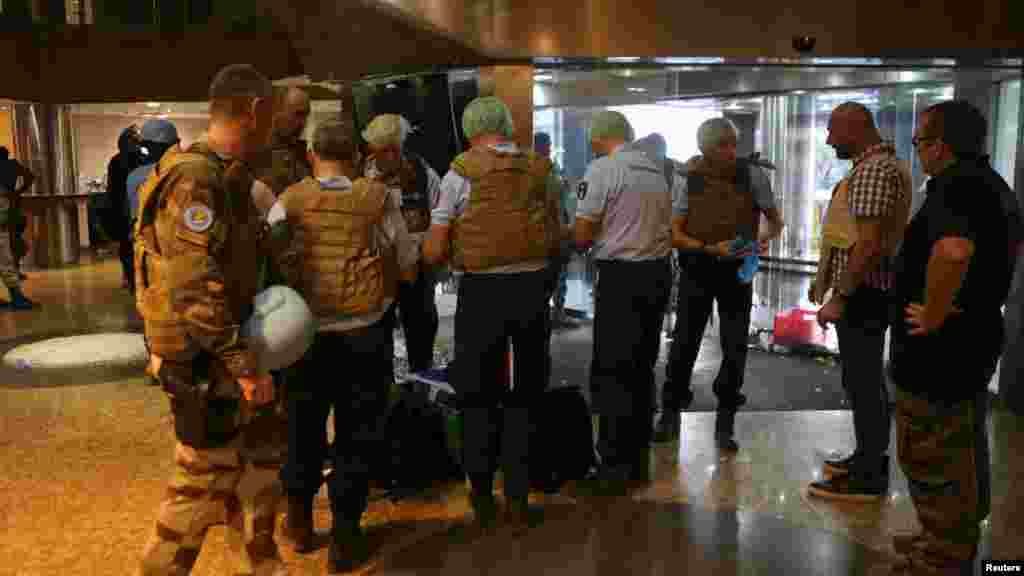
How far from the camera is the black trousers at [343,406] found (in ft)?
10.3

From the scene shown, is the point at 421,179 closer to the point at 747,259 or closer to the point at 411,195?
the point at 411,195

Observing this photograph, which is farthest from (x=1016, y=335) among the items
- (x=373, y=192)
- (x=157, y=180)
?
(x=157, y=180)

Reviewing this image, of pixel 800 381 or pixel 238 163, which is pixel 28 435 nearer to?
pixel 238 163

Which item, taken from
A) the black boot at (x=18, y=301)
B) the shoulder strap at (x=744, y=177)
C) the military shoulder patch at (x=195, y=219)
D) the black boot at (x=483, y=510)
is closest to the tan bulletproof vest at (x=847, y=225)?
the shoulder strap at (x=744, y=177)

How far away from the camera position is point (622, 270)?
380 centimetres

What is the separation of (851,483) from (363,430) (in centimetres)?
217

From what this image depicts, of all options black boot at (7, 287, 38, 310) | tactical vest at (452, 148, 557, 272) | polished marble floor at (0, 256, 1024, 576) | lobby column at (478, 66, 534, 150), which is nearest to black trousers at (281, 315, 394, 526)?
polished marble floor at (0, 256, 1024, 576)

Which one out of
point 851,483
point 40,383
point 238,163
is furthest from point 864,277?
point 40,383

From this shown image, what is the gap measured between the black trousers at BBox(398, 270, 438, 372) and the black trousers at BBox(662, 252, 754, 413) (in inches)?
50.1

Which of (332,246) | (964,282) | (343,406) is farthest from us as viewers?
(343,406)

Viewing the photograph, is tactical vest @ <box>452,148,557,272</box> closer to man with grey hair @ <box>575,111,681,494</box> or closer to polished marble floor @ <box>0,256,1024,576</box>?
man with grey hair @ <box>575,111,681,494</box>

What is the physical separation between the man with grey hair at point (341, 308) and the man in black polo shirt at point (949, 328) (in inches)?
69.2

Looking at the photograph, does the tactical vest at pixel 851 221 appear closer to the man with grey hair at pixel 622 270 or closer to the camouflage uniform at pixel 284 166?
the man with grey hair at pixel 622 270

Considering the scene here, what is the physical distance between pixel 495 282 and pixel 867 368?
64.8 inches
